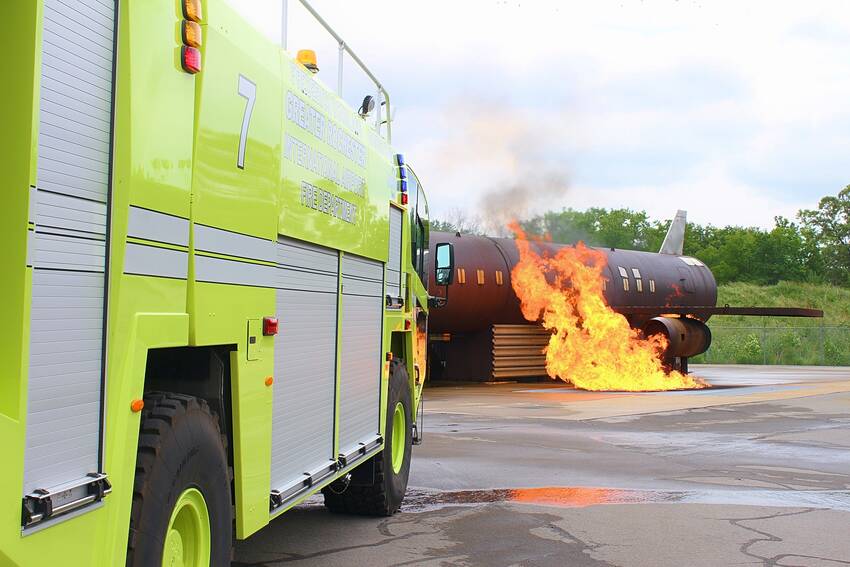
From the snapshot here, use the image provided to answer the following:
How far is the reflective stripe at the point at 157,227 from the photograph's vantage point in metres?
3.78

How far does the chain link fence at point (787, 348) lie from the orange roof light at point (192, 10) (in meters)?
41.7

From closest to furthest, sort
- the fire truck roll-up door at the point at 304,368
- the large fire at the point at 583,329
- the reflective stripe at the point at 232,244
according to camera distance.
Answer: the reflective stripe at the point at 232,244 < the fire truck roll-up door at the point at 304,368 < the large fire at the point at 583,329

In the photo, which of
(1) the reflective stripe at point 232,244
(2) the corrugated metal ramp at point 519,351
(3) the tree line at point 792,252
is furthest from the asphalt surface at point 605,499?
(3) the tree line at point 792,252

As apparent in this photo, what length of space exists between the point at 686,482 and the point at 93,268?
27.7 ft

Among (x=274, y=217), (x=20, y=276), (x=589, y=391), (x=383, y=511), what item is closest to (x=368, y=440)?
Answer: (x=383, y=511)

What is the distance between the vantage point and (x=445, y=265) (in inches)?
417

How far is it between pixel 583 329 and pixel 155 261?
24.6 meters

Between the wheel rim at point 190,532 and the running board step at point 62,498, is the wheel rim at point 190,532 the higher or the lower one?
the lower one

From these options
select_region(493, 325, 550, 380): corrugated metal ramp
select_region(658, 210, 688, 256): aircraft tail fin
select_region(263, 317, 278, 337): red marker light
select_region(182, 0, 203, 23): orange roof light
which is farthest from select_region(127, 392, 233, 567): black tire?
select_region(658, 210, 688, 256): aircraft tail fin

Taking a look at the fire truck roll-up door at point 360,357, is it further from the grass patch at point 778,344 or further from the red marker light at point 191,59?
the grass patch at point 778,344

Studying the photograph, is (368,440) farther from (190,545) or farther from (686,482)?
(686,482)

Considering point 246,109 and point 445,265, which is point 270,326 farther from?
point 445,265

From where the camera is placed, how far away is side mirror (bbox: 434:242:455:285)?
1039 cm

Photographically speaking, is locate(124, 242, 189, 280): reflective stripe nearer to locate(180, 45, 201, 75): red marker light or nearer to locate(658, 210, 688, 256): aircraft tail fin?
locate(180, 45, 201, 75): red marker light
